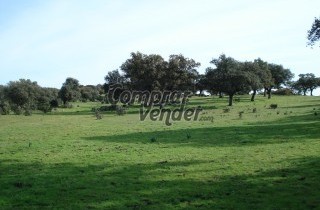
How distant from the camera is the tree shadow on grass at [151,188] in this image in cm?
1337

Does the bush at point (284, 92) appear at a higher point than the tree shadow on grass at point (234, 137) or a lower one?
higher

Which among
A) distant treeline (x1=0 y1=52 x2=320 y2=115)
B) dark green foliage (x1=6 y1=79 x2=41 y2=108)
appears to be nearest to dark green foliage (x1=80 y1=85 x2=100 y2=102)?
distant treeline (x1=0 y1=52 x2=320 y2=115)

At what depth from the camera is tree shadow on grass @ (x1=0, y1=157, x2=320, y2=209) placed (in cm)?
1337

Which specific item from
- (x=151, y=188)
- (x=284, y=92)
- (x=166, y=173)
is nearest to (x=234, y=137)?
(x=166, y=173)

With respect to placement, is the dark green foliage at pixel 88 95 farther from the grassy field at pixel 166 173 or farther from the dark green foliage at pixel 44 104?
the grassy field at pixel 166 173

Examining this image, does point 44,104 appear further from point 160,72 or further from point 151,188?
point 151,188

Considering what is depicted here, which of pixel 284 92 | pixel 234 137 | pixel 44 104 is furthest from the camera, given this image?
pixel 284 92

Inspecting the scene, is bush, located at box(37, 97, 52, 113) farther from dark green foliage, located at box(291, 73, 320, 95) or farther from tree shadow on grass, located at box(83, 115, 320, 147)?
dark green foliage, located at box(291, 73, 320, 95)

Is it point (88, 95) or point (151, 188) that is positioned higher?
point (88, 95)

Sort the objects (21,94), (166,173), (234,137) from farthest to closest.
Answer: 1. (21,94)
2. (234,137)
3. (166,173)

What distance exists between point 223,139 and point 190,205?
18075mm

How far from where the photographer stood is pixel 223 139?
30812 millimetres

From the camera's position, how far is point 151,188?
51.1ft

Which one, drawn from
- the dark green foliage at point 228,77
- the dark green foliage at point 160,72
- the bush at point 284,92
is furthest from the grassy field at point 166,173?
the bush at point 284,92
